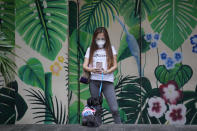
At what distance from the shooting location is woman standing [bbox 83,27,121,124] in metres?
3.54

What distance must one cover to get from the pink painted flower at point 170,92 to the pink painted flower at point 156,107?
120mm

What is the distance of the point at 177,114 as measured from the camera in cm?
471

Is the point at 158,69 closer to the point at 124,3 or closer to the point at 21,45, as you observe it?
the point at 124,3

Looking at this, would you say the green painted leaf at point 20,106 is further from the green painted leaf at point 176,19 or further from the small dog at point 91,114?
the green painted leaf at point 176,19

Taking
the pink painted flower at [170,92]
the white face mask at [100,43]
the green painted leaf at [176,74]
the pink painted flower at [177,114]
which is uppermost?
the white face mask at [100,43]

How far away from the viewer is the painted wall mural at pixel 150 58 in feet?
15.4

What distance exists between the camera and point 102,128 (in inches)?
127

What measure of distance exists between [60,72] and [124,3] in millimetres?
1974

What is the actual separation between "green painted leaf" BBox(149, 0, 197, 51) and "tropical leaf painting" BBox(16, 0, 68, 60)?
1.96 m

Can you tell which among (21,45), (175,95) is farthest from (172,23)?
(21,45)

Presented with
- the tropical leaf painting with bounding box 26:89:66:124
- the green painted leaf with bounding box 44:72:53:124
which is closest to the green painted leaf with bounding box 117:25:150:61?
the green painted leaf with bounding box 44:72:53:124

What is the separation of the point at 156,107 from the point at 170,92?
43cm

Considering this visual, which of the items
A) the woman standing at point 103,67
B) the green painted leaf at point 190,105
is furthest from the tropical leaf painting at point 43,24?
the green painted leaf at point 190,105

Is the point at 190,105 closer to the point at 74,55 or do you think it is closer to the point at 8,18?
the point at 74,55
